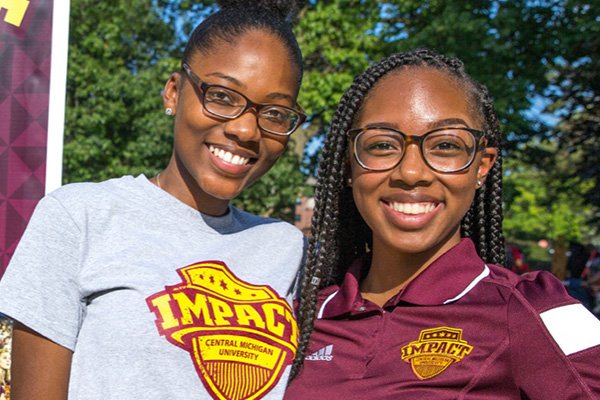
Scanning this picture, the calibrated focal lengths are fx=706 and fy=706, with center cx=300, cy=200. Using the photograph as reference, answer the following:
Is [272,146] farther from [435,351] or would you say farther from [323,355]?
[435,351]

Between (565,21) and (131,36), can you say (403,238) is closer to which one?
(565,21)

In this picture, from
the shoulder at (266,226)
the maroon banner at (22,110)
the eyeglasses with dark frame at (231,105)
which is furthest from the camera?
the maroon banner at (22,110)

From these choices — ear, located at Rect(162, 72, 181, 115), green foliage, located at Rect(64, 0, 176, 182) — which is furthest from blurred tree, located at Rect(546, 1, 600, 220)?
ear, located at Rect(162, 72, 181, 115)

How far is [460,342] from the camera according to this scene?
6.49ft

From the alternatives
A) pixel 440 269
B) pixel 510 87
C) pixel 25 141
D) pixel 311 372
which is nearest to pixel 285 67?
pixel 440 269

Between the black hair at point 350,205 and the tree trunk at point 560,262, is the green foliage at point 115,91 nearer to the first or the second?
the tree trunk at point 560,262

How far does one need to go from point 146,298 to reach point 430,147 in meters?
0.95

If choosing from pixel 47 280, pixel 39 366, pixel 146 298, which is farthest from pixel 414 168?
pixel 39 366

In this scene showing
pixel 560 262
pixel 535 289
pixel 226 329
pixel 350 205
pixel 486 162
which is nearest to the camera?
pixel 535 289

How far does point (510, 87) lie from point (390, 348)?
12.0 m

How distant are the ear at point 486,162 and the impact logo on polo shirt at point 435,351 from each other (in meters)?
0.55

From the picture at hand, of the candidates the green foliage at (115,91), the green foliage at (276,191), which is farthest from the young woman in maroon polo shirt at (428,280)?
the green foliage at (115,91)

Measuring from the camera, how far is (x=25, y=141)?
3033 mm

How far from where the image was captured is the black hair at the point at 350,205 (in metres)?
2.29
